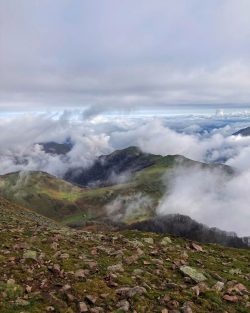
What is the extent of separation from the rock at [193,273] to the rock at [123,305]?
6526mm

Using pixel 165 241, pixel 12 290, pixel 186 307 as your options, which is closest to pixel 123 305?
pixel 186 307

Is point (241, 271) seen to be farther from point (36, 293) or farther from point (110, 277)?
point (36, 293)

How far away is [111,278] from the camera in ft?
73.1

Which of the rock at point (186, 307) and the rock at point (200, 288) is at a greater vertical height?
the rock at point (186, 307)

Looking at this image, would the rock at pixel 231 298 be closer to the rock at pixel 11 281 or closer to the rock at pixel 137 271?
the rock at pixel 137 271

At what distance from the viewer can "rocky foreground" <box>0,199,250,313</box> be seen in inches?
749

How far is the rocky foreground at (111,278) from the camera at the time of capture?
749 inches

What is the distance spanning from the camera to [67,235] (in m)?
35.4

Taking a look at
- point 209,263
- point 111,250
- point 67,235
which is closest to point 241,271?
point 209,263

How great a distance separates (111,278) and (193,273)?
232 inches

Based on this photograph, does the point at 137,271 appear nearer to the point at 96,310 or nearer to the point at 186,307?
the point at 186,307

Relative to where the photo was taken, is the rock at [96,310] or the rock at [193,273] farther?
the rock at [193,273]

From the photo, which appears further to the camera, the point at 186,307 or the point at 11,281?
the point at 11,281

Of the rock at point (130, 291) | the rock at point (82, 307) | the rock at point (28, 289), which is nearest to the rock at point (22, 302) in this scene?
the rock at point (28, 289)
